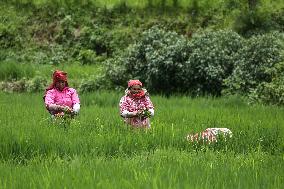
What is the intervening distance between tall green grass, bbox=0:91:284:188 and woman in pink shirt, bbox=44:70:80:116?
0.71 feet

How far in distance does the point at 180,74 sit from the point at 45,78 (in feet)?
12.2

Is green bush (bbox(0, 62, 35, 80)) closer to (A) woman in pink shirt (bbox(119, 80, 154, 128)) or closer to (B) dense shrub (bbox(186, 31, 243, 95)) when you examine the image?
(B) dense shrub (bbox(186, 31, 243, 95))

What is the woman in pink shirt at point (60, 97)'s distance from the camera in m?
7.43

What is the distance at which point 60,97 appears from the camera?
7.59 metres

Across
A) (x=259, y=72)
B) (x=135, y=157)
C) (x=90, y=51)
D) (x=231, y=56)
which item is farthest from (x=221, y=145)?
(x=90, y=51)

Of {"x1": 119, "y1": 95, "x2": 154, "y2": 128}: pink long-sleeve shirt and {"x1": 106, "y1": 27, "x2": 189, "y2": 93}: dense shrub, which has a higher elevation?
{"x1": 119, "y1": 95, "x2": 154, "y2": 128}: pink long-sleeve shirt

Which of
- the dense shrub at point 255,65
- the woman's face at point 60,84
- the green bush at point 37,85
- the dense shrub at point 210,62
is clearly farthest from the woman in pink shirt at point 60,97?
the green bush at point 37,85

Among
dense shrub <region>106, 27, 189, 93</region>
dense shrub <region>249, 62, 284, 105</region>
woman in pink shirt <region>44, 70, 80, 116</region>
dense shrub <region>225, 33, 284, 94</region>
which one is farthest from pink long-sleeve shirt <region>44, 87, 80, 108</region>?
dense shrub <region>106, 27, 189, 93</region>

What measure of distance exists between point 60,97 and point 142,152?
2.13 meters

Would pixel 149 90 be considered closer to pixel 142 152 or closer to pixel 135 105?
pixel 135 105

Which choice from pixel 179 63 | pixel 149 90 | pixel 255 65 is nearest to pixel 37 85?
pixel 149 90

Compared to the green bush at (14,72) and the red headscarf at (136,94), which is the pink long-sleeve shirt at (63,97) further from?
the green bush at (14,72)

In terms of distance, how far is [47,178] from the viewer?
4.16 metres

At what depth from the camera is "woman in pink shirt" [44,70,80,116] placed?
743cm
